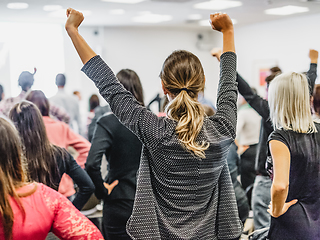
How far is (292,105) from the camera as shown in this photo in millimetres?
1604

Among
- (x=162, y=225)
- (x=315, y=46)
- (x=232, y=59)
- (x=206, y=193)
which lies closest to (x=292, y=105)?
(x=232, y=59)

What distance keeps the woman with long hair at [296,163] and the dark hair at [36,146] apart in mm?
1040

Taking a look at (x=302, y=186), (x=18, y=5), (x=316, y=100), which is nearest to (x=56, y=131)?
(x=302, y=186)

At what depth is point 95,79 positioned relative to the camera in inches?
44.5

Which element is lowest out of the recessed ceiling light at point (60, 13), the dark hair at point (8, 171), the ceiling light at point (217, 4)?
the dark hair at point (8, 171)

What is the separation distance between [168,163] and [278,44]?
8.72 m

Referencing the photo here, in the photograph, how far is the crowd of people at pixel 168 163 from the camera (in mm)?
1026

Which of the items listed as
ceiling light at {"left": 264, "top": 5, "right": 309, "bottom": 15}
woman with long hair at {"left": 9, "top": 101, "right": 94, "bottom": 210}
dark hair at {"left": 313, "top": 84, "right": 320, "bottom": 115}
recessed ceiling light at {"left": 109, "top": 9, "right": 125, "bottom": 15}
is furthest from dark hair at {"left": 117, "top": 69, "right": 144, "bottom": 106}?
ceiling light at {"left": 264, "top": 5, "right": 309, "bottom": 15}

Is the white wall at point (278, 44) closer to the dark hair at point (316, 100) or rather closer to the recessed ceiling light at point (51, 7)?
the recessed ceiling light at point (51, 7)

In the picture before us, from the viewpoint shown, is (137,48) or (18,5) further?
(137,48)

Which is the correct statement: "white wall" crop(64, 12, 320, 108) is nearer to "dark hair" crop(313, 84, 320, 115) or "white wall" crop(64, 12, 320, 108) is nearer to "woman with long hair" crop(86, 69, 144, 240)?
A: "dark hair" crop(313, 84, 320, 115)

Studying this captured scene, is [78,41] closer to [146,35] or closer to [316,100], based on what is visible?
[316,100]

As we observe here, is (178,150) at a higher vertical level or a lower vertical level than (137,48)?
lower

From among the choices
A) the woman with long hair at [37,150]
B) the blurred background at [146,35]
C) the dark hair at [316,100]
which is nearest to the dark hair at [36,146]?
Answer: the woman with long hair at [37,150]
